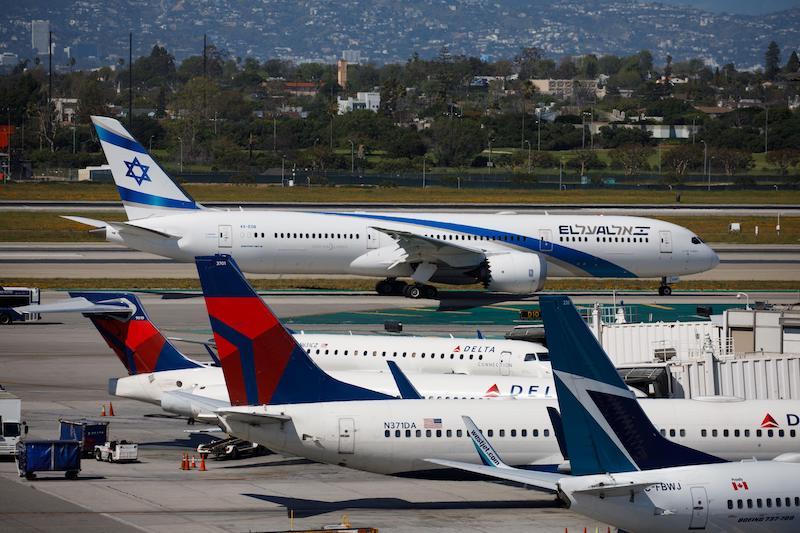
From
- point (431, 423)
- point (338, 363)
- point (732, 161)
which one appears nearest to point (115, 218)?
point (338, 363)

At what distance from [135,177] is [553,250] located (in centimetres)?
2219

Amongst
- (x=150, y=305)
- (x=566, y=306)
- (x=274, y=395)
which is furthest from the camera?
(x=150, y=305)

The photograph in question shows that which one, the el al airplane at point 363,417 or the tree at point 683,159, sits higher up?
the tree at point 683,159

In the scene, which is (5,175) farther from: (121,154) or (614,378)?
(614,378)

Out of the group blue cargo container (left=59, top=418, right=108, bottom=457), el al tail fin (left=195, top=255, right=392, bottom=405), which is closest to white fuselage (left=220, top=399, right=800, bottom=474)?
el al tail fin (left=195, top=255, right=392, bottom=405)

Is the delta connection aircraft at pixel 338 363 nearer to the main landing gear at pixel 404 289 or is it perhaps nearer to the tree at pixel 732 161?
the main landing gear at pixel 404 289

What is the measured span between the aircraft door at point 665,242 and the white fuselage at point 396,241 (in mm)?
54

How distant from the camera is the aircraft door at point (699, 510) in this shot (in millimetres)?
24203

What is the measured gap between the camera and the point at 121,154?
6756 centimetres

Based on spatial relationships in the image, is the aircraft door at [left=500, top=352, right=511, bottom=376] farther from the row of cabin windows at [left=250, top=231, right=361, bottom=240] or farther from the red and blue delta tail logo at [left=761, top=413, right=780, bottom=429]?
the row of cabin windows at [left=250, top=231, right=361, bottom=240]

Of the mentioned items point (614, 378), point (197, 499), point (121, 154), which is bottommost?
point (197, 499)

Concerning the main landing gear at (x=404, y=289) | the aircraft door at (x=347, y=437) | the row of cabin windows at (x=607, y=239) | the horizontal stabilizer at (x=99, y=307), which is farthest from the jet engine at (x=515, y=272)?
the aircraft door at (x=347, y=437)

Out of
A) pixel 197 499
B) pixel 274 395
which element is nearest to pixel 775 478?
pixel 274 395

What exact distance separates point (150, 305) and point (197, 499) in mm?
34275
